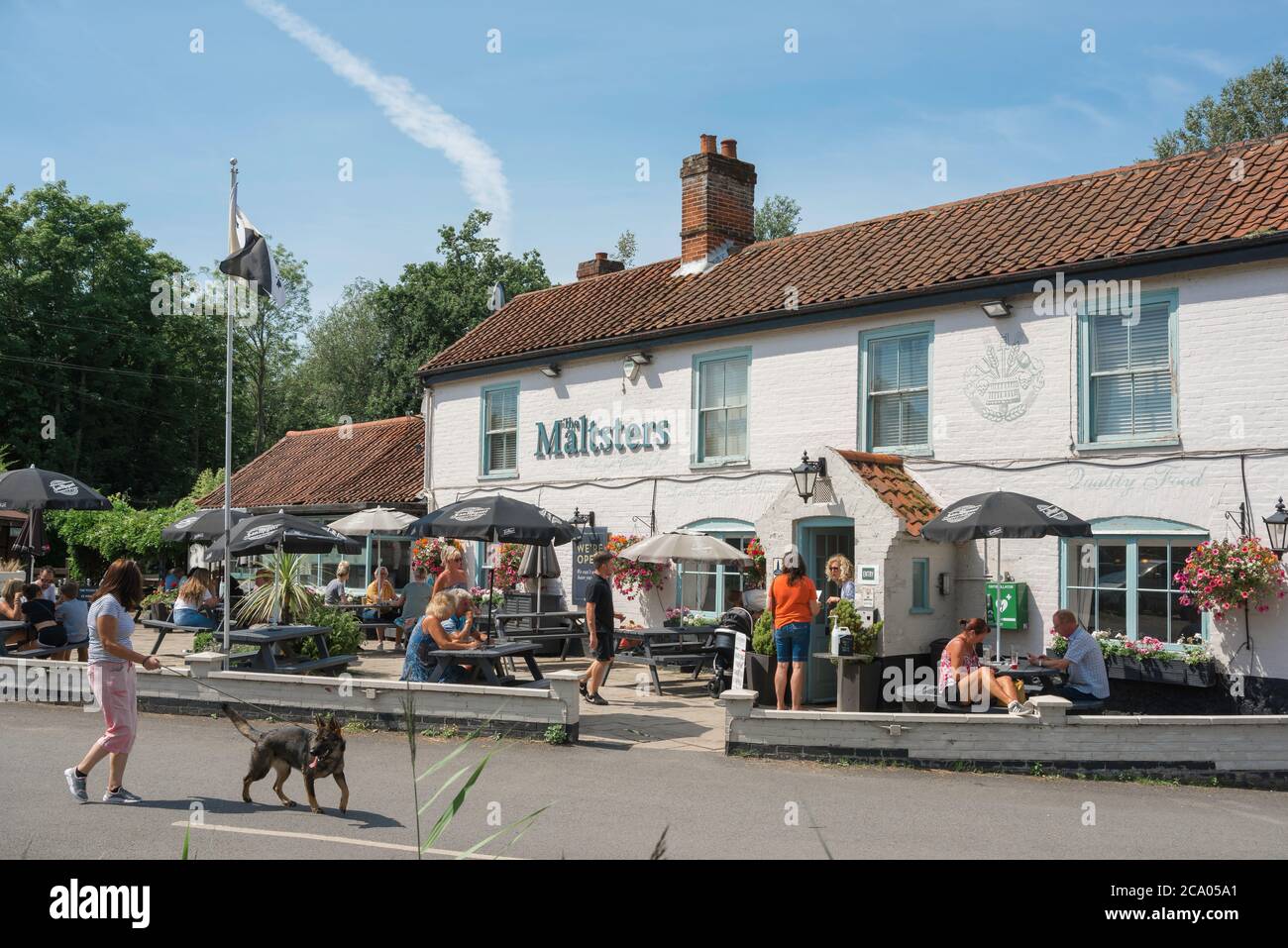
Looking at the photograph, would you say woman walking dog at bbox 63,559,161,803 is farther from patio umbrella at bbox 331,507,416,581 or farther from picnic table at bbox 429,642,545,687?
patio umbrella at bbox 331,507,416,581

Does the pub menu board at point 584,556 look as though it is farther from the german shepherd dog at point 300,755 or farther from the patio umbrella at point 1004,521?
the german shepherd dog at point 300,755

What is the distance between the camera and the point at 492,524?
45.8ft

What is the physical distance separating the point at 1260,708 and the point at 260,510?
22028 mm

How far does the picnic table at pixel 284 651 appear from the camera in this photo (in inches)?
513

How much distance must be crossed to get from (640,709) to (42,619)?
316 inches

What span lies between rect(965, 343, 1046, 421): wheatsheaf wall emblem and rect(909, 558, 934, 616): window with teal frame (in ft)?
7.15

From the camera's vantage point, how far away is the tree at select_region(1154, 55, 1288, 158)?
120ft

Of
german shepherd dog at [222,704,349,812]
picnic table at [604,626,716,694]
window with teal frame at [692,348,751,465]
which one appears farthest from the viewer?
window with teal frame at [692,348,751,465]

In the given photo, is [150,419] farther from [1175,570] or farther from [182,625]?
[1175,570]

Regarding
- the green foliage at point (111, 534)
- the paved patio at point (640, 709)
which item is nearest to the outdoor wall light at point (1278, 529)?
the paved patio at point (640, 709)

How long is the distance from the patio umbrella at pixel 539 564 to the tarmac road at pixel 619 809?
799 cm

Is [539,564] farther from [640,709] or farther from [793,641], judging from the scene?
[793,641]

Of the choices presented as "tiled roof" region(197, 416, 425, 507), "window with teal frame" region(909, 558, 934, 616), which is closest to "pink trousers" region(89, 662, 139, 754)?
"window with teal frame" region(909, 558, 934, 616)

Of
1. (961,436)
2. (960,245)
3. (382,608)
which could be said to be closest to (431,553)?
(382,608)
